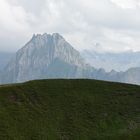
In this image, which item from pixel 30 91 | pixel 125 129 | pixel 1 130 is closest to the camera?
pixel 1 130

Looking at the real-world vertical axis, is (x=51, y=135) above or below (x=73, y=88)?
below

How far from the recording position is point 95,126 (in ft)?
229

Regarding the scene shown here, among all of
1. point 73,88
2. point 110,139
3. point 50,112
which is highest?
point 73,88

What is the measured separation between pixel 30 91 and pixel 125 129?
20872 mm

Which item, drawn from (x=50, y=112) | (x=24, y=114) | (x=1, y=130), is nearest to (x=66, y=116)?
(x=50, y=112)

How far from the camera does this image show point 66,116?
71.2 m

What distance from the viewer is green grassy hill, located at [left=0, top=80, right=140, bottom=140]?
65938mm

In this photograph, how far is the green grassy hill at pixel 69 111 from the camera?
Result: 2596 inches

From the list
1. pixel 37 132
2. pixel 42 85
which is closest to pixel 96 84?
pixel 42 85

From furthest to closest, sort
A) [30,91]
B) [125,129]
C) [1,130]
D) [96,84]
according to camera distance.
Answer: [96,84] < [30,91] < [125,129] < [1,130]

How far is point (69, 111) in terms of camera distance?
72.9m

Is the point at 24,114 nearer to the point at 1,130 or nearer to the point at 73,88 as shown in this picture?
the point at 1,130

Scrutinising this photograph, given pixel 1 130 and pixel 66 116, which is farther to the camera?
pixel 66 116

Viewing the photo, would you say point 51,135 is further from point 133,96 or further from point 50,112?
point 133,96
